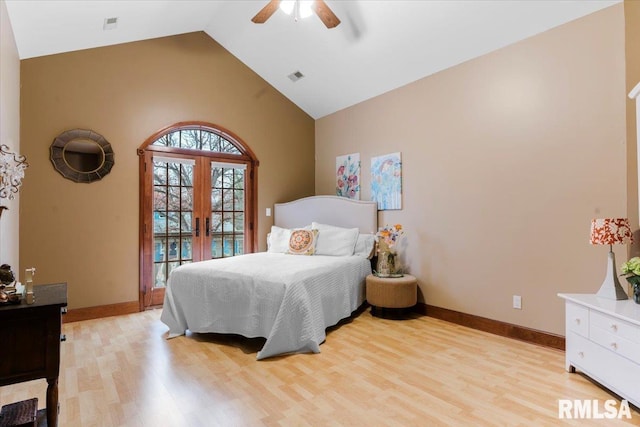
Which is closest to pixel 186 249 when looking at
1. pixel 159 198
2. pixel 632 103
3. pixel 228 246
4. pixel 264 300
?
pixel 228 246

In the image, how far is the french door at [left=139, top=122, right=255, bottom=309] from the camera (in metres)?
4.24

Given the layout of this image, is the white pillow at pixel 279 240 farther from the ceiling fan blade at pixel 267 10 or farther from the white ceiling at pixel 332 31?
the ceiling fan blade at pixel 267 10

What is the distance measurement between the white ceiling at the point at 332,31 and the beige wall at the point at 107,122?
204 millimetres

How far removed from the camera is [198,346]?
3064 millimetres

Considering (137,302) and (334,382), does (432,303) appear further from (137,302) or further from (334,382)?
(137,302)

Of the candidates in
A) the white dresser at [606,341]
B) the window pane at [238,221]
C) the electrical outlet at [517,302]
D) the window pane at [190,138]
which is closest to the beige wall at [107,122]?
the window pane at [190,138]

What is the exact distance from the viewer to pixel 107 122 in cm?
396

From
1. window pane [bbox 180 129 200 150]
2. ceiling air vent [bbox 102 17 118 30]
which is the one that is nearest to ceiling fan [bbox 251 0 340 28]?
ceiling air vent [bbox 102 17 118 30]

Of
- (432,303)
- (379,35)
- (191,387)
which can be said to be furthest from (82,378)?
(379,35)

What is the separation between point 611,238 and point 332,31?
3.19 m

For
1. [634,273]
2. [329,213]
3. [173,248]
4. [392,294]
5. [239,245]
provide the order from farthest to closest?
[239,245] → [329,213] → [173,248] → [392,294] → [634,273]

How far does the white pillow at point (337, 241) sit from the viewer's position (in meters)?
4.26

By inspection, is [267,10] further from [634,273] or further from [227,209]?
[634,273]

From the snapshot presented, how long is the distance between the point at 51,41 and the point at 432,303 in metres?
4.65
